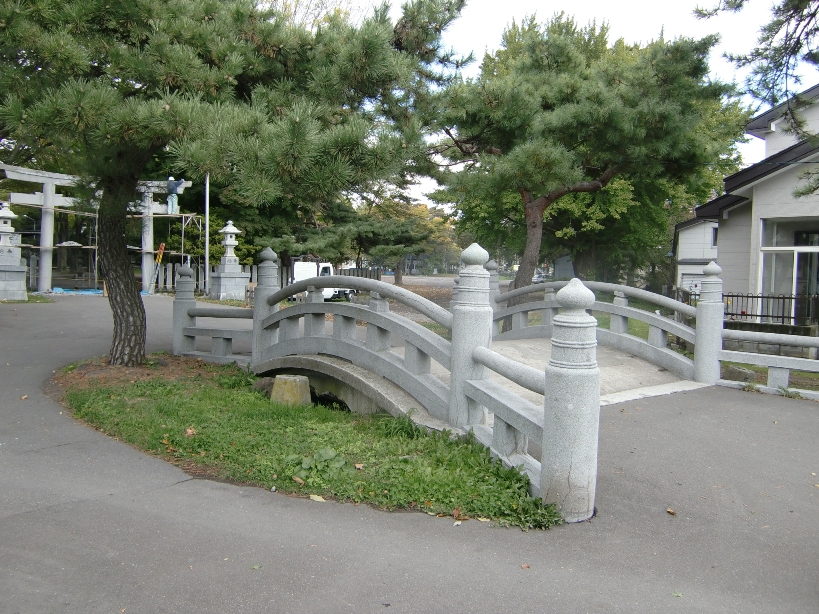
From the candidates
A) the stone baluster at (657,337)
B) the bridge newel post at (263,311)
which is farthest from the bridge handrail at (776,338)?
the bridge newel post at (263,311)

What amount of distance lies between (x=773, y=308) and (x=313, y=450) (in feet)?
45.0

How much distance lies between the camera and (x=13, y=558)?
3.85m

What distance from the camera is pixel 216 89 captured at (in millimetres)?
7379

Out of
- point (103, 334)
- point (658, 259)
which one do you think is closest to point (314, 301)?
point (103, 334)

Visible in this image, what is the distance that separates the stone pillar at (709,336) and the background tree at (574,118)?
3369 millimetres

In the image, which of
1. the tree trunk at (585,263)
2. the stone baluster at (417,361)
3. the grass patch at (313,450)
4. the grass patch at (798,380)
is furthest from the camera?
the tree trunk at (585,263)

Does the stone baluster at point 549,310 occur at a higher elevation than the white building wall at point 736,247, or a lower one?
lower

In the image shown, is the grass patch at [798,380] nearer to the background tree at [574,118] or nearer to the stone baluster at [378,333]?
the background tree at [574,118]

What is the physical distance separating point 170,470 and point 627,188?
24176 mm

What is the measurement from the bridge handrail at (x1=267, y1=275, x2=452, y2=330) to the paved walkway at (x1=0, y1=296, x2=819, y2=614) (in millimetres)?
1963

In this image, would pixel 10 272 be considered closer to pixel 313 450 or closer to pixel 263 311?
pixel 263 311

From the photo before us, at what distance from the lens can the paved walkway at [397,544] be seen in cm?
349

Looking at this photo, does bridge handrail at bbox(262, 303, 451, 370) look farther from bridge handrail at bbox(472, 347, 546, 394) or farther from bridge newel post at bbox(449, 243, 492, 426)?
bridge handrail at bbox(472, 347, 546, 394)

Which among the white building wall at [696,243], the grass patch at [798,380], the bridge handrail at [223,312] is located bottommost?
the grass patch at [798,380]
